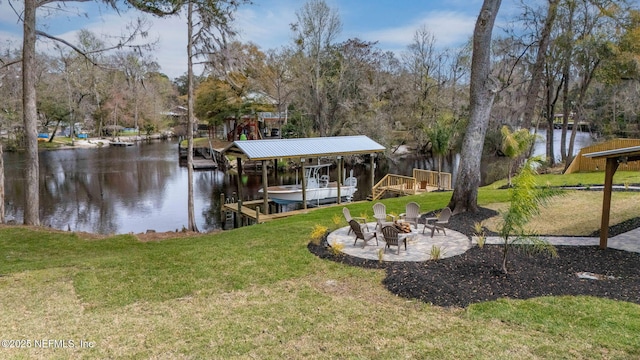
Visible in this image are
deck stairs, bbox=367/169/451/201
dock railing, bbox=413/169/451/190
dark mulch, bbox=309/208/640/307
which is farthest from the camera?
dock railing, bbox=413/169/451/190

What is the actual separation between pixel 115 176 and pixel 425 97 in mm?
28299

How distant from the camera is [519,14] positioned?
23891 millimetres

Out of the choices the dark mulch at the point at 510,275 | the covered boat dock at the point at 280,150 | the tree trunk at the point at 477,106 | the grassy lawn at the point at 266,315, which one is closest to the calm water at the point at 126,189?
the covered boat dock at the point at 280,150

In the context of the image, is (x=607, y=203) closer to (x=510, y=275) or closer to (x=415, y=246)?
(x=510, y=275)

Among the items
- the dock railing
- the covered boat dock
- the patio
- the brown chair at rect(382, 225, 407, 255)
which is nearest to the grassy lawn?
the patio

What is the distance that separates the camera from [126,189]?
Answer: 87.0 feet

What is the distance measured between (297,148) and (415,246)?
32.8 feet

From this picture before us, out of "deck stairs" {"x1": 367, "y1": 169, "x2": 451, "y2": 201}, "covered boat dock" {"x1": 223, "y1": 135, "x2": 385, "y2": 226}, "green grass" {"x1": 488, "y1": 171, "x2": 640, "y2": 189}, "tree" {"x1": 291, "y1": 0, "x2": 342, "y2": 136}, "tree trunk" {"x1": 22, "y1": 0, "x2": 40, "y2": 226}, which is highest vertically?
"tree" {"x1": 291, "y1": 0, "x2": 342, "y2": 136}

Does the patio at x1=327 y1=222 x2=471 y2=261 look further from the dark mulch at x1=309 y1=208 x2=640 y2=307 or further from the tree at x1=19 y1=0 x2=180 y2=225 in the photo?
the tree at x1=19 y1=0 x2=180 y2=225

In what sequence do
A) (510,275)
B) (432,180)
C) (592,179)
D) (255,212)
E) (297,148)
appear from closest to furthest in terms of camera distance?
(510,275) < (255,212) < (592,179) < (297,148) < (432,180)

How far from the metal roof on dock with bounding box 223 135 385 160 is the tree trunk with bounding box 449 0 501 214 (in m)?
7.40

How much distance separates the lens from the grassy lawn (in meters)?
4.50

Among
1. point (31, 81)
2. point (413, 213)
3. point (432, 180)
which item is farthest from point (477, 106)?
point (31, 81)

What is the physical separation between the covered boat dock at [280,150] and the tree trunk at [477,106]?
287 inches
